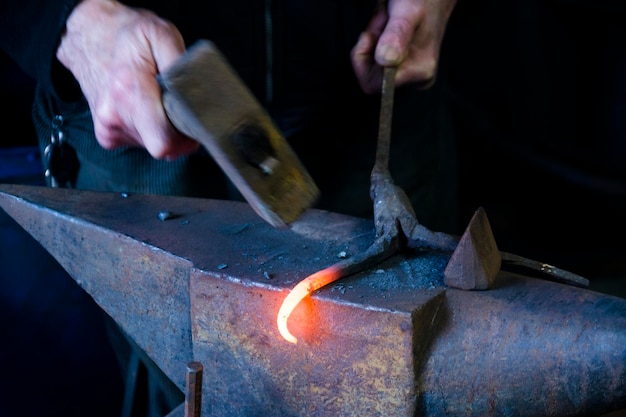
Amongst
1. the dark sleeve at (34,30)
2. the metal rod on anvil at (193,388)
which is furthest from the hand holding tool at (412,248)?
the dark sleeve at (34,30)

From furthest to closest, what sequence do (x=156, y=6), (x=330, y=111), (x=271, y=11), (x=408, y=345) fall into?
(x=330, y=111) < (x=271, y=11) < (x=156, y=6) < (x=408, y=345)

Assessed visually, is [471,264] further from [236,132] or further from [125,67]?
[125,67]

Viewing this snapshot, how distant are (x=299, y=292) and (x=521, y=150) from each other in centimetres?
193

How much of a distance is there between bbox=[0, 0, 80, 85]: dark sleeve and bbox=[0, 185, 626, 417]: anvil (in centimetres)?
35

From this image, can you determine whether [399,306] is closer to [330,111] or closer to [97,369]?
[330,111]

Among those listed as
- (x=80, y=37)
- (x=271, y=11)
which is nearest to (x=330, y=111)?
(x=271, y=11)

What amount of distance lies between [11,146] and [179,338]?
1.24 m

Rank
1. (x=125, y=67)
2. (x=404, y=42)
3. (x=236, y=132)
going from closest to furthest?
(x=236, y=132), (x=125, y=67), (x=404, y=42)

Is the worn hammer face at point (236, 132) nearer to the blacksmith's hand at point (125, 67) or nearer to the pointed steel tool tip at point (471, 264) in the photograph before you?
the blacksmith's hand at point (125, 67)

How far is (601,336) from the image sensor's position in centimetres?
82

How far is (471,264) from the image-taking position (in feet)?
2.88

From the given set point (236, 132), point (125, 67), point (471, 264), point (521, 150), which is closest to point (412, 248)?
point (471, 264)

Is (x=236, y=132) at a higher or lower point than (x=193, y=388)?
higher

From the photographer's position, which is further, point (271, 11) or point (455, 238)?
point (271, 11)
